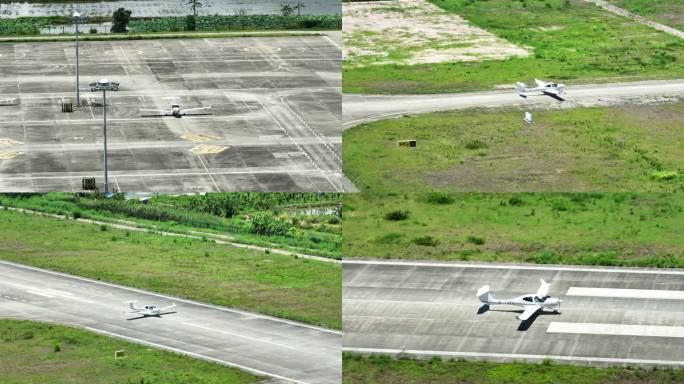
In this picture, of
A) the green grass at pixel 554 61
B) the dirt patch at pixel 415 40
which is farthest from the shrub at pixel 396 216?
the dirt patch at pixel 415 40

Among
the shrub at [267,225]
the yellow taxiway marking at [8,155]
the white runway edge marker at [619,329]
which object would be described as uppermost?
the yellow taxiway marking at [8,155]

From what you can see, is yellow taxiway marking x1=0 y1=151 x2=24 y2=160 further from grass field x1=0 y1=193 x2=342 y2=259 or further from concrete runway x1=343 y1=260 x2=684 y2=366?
concrete runway x1=343 y1=260 x2=684 y2=366

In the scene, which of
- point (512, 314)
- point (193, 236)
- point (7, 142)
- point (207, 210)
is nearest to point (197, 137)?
point (207, 210)

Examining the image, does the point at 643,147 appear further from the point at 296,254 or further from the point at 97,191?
the point at 97,191

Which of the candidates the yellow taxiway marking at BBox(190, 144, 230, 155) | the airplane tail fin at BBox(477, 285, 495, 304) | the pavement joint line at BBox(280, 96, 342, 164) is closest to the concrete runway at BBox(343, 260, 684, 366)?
the airplane tail fin at BBox(477, 285, 495, 304)

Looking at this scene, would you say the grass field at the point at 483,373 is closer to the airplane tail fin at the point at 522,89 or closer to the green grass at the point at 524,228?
the green grass at the point at 524,228

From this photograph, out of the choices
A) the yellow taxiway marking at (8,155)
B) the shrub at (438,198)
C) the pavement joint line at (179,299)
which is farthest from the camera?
the yellow taxiway marking at (8,155)
